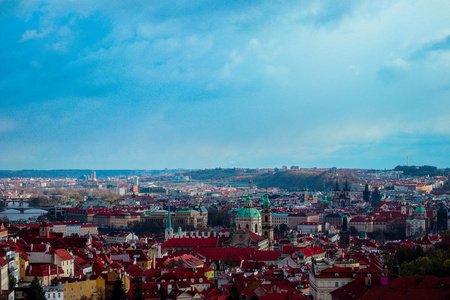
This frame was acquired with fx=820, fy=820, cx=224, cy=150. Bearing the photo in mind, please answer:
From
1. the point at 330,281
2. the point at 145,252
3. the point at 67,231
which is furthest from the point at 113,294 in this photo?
the point at 67,231

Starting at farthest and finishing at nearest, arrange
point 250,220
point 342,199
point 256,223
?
point 342,199
point 256,223
point 250,220

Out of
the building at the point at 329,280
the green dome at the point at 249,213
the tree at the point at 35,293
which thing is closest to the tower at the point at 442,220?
the green dome at the point at 249,213

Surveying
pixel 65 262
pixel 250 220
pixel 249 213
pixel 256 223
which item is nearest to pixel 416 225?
pixel 256 223

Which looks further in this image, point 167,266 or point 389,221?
point 389,221

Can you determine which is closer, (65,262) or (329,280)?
(329,280)

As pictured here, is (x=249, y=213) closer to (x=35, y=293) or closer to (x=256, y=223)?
(x=256, y=223)

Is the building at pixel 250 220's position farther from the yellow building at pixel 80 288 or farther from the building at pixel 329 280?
the yellow building at pixel 80 288

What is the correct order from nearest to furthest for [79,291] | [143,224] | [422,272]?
1. [79,291]
2. [422,272]
3. [143,224]

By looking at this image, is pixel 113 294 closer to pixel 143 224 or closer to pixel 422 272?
pixel 422 272

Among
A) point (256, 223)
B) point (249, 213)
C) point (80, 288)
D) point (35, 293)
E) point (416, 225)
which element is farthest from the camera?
point (416, 225)
